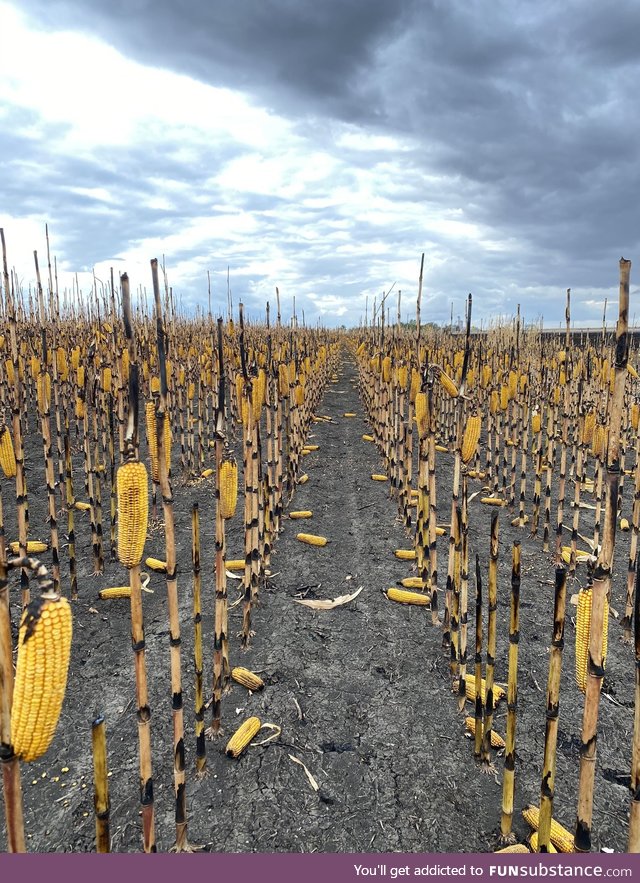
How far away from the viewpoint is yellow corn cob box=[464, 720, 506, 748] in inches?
160

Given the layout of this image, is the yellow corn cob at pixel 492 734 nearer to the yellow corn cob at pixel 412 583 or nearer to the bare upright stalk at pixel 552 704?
the bare upright stalk at pixel 552 704

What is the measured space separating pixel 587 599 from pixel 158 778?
10.6 ft

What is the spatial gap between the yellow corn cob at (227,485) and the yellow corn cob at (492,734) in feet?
8.17

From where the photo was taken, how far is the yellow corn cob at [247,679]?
183 inches

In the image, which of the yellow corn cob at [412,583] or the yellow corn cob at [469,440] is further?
the yellow corn cob at [412,583]

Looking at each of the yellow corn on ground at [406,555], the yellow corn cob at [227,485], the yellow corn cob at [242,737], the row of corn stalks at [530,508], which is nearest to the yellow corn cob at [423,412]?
the row of corn stalks at [530,508]

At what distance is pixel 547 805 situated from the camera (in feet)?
8.29

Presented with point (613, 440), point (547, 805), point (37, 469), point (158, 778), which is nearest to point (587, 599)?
point (613, 440)

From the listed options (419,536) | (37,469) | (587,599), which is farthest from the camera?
(37,469)

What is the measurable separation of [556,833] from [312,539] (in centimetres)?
500

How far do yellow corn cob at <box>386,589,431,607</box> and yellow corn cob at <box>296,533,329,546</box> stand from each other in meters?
1.73


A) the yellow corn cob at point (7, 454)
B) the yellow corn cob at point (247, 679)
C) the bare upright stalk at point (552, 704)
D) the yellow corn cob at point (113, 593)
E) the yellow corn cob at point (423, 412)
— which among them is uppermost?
the yellow corn cob at point (423, 412)

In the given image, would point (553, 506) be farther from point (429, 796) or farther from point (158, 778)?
point (158, 778)

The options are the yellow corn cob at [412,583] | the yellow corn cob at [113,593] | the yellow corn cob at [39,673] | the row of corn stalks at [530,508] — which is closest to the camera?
the yellow corn cob at [39,673]
